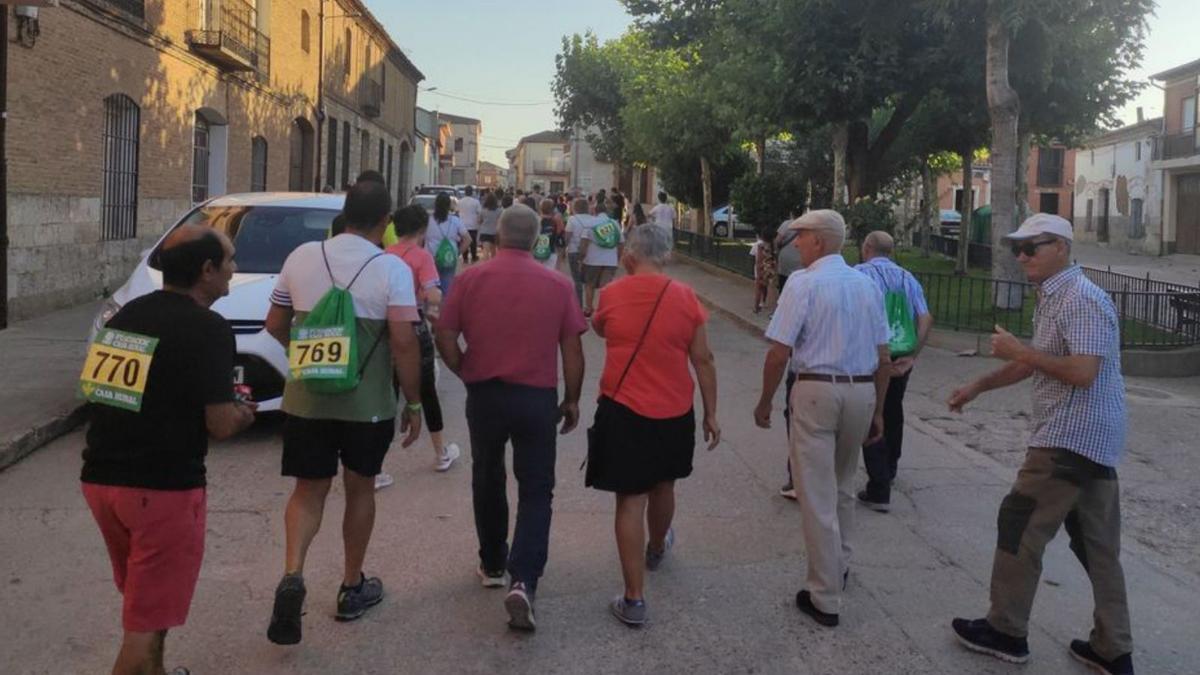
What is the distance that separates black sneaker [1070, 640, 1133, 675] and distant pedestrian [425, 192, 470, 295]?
6.85 meters

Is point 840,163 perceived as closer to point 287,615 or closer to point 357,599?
point 357,599

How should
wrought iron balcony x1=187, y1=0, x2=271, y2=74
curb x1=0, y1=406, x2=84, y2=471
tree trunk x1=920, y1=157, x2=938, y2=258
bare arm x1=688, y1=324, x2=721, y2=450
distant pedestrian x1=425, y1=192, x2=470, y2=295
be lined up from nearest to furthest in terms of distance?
bare arm x1=688, y1=324, x2=721, y2=450 → curb x1=0, y1=406, x2=84, y2=471 → distant pedestrian x1=425, y1=192, x2=470, y2=295 → wrought iron balcony x1=187, y1=0, x2=271, y2=74 → tree trunk x1=920, y1=157, x2=938, y2=258

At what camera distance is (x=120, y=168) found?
15672 mm

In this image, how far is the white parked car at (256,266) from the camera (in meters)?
7.30

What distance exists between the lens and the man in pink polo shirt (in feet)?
14.4

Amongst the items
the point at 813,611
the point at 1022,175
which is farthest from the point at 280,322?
the point at 1022,175

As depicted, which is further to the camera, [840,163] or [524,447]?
[840,163]

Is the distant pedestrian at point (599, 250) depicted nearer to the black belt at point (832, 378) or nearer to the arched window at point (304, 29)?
the black belt at point (832, 378)

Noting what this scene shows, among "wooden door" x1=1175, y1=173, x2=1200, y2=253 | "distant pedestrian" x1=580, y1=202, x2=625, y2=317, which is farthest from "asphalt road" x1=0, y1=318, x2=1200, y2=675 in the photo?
"wooden door" x1=1175, y1=173, x2=1200, y2=253

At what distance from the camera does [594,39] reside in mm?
50969

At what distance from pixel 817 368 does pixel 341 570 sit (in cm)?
243

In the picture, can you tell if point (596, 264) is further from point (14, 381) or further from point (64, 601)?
point (64, 601)

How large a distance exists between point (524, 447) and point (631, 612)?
0.84 meters

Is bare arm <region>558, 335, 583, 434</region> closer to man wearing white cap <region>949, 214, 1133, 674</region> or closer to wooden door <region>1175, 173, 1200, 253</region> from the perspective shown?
man wearing white cap <region>949, 214, 1133, 674</region>
